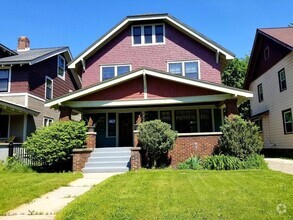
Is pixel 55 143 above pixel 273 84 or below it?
below

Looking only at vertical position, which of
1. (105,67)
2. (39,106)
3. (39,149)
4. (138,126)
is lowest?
(39,149)

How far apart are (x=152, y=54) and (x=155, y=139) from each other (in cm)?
775

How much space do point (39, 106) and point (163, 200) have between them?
15942mm

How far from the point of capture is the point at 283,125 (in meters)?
18.7

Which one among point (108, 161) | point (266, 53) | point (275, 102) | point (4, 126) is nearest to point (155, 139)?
point (108, 161)

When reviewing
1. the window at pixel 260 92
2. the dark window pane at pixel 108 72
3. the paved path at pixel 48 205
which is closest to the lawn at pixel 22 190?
the paved path at pixel 48 205

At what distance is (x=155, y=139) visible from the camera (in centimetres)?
1141

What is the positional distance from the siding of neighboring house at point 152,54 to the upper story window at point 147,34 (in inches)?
10.4

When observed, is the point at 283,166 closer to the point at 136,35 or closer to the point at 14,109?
the point at 136,35

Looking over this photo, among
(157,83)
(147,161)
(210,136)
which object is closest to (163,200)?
(147,161)

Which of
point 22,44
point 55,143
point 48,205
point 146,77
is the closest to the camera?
point 48,205

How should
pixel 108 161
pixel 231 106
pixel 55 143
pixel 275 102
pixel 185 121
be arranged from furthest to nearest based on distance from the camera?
pixel 275 102, pixel 185 121, pixel 231 106, pixel 108 161, pixel 55 143

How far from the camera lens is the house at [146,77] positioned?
13.8 m

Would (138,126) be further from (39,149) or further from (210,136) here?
(39,149)
